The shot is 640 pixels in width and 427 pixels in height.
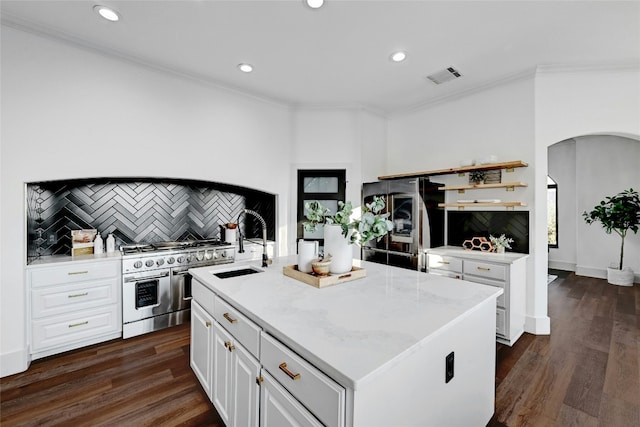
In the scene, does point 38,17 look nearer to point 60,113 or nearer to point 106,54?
point 106,54

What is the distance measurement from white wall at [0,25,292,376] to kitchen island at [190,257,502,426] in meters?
1.84

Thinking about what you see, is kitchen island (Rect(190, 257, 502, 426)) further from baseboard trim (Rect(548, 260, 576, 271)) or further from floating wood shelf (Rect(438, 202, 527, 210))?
baseboard trim (Rect(548, 260, 576, 271))

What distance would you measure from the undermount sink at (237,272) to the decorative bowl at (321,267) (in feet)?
1.71

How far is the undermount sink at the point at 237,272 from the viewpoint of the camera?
7.08 ft

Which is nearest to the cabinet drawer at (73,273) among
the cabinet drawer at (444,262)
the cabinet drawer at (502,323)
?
the cabinet drawer at (444,262)

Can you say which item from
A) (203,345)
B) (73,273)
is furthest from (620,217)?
(73,273)

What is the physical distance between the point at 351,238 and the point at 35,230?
10.5 feet

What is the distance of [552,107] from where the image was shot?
125 inches

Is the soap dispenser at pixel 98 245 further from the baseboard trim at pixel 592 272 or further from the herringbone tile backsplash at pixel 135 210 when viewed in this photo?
→ the baseboard trim at pixel 592 272

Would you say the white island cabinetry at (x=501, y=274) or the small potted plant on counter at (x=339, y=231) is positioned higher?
the small potted plant on counter at (x=339, y=231)

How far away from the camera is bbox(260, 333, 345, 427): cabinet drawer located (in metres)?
0.91

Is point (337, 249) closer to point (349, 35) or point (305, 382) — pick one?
point (305, 382)

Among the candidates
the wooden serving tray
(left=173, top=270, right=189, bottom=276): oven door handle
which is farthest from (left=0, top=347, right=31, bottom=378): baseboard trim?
the wooden serving tray

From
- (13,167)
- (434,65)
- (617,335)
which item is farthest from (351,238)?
(617,335)
